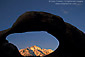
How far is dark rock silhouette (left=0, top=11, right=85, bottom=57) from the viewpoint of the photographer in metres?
9.76

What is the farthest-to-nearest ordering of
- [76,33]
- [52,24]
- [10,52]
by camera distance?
1. [76,33]
2. [10,52]
3. [52,24]

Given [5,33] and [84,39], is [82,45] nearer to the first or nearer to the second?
[84,39]

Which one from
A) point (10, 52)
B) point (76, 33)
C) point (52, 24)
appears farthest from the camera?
point (76, 33)

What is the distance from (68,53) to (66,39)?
2.08 meters

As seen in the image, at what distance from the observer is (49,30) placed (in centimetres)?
1070

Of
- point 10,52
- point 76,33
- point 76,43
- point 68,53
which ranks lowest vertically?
point 68,53

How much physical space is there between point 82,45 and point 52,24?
4.90 meters

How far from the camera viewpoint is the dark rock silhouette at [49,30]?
976 centimetres

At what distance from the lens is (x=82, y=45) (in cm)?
1134

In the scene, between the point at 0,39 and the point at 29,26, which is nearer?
the point at 29,26

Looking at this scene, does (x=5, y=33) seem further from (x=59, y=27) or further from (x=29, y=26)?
(x=59, y=27)

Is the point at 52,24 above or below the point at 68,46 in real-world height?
above

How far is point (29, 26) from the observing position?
10.1 metres

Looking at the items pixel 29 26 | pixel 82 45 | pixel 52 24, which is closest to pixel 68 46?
pixel 82 45
